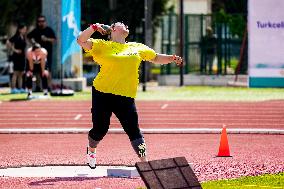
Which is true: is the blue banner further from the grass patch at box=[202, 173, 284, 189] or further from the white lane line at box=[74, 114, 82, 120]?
A: the grass patch at box=[202, 173, 284, 189]

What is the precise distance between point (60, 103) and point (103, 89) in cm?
1429

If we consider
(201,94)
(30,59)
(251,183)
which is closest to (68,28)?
(30,59)

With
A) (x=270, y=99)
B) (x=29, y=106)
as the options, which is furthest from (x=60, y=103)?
(x=270, y=99)

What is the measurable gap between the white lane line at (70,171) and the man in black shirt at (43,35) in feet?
57.8

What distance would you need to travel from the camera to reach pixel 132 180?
46.2ft

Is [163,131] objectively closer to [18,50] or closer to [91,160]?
[91,160]

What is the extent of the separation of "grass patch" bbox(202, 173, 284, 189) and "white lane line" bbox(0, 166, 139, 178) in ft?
4.54

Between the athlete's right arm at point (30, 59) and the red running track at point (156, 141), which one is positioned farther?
the athlete's right arm at point (30, 59)

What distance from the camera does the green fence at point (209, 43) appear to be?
38.7m

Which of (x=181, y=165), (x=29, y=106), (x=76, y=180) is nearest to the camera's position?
(x=181, y=165)

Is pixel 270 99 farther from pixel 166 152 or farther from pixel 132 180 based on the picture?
pixel 132 180

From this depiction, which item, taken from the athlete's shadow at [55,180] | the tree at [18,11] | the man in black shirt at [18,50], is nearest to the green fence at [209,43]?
the man in black shirt at [18,50]

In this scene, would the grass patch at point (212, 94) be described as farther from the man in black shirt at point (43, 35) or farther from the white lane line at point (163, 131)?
the white lane line at point (163, 131)

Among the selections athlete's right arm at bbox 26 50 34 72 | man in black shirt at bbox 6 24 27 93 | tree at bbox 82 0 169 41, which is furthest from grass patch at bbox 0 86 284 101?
tree at bbox 82 0 169 41
